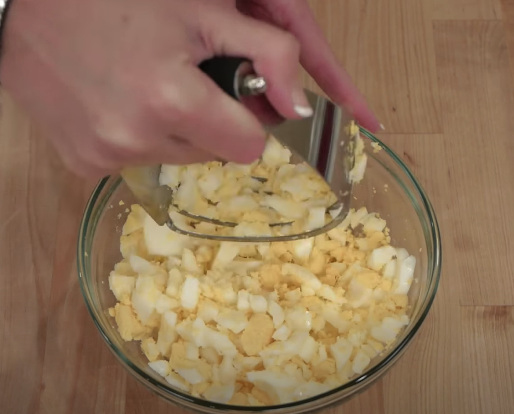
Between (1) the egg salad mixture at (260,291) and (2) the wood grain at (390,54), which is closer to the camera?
(1) the egg salad mixture at (260,291)

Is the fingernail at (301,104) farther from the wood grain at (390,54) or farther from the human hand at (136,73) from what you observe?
the wood grain at (390,54)

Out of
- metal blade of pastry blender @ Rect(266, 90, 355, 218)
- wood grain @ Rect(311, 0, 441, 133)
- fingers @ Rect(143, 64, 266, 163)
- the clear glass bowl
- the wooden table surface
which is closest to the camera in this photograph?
fingers @ Rect(143, 64, 266, 163)

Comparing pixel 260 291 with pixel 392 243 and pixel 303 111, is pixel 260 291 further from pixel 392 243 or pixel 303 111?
pixel 303 111

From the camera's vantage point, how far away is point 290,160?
3.09 ft

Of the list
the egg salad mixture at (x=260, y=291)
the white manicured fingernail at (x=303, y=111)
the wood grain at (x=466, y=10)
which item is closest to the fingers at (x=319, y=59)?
the egg salad mixture at (x=260, y=291)

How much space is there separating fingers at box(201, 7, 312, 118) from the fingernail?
0.06 feet

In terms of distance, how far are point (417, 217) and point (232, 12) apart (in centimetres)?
53

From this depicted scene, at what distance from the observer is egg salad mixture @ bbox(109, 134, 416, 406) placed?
0.79 meters

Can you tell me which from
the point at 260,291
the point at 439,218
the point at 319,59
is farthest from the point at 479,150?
the point at 260,291

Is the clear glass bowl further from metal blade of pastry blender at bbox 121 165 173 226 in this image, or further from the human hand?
the human hand

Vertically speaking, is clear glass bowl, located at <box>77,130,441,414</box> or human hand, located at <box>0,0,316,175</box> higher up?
human hand, located at <box>0,0,316,175</box>

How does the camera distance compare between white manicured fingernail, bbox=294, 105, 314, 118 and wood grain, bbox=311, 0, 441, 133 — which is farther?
wood grain, bbox=311, 0, 441, 133

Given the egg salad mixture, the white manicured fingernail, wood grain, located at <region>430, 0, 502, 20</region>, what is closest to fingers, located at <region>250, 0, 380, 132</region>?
the egg salad mixture

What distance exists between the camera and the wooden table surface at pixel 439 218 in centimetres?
86
